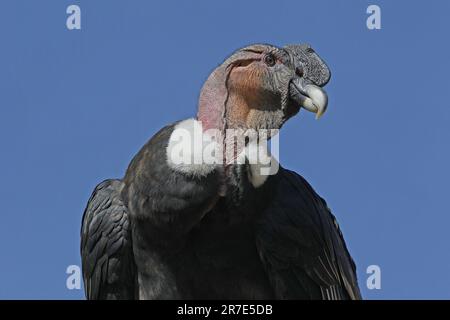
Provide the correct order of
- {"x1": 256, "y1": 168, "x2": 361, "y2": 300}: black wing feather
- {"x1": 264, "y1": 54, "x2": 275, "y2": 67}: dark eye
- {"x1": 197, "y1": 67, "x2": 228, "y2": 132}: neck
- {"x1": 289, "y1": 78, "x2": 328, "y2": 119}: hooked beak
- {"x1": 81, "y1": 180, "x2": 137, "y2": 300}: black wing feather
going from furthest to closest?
{"x1": 81, "y1": 180, "x2": 137, "y2": 300}: black wing feather
{"x1": 256, "y1": 168, "x2": 361, "y2": 300}: black wing feather
{"x1": 264, "y1": 54, "x2": 275, "y2": 67}: dark eye
{"x1": 197, "y1": 67, "x2": 228, "y2": 132}: neck
{"x1": 289, "y1": 78, "x2": 328, "y2": 119}: hooked beak

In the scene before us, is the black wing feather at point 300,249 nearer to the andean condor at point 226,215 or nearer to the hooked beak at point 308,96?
the andean condor at point 226,215

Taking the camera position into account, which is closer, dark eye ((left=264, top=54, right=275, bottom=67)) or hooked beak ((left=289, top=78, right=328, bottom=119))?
hooked beak ((left=289, top=78, right=328, bottom=119))

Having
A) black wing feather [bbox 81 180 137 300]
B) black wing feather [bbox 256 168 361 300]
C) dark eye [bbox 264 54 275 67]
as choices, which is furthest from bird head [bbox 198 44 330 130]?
black wing feather [bbox 81 180 137 300]

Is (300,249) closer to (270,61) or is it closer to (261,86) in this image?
(261,86)

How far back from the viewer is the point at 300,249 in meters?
29.2

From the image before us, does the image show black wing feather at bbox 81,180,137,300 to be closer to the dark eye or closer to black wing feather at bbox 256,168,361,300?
black wing feather at bbox 256,168,361,300

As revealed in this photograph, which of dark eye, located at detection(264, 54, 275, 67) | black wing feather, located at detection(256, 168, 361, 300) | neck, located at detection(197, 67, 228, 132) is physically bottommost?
black wing feather, located at detection(256, 168, 361, 300)

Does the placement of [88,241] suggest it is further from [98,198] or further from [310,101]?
[310,101]

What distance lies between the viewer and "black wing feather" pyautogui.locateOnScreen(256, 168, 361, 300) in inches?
1142

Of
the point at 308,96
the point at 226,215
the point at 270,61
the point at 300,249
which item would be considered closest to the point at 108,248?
the point at 226,215

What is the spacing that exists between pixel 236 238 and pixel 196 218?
0.53 metres
